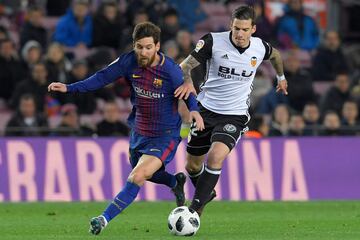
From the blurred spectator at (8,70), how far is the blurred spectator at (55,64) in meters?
0.56

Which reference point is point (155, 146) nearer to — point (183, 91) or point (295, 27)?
point (183, 91)

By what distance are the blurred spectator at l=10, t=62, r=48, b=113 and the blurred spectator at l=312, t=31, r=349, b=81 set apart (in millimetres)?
5477

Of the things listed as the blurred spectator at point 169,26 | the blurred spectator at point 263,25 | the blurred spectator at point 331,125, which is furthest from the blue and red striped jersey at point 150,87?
the blurred spectator at point 263,25

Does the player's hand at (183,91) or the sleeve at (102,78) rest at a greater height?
the sleeve at (102,78)

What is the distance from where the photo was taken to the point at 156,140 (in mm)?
11859

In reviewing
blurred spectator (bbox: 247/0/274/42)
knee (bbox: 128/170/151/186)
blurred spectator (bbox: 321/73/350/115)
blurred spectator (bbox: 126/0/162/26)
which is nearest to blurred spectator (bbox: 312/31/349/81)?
blurred spectator (bbox: 247/0/274/42)

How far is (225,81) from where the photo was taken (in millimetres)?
12617

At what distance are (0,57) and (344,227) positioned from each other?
906 centimetres

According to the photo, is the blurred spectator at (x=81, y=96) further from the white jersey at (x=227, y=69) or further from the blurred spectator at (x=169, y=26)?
the white jersey at (x=227, y=69)

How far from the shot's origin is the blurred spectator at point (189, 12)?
2264cm

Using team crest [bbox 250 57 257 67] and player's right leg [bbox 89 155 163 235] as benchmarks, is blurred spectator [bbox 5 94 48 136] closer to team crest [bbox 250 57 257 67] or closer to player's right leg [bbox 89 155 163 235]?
team crest [bbox 250 57 257 67]

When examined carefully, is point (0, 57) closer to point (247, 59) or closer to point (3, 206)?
point (3, 206)

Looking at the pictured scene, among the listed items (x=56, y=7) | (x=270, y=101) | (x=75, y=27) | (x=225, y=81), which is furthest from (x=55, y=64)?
(x=225, y=81)

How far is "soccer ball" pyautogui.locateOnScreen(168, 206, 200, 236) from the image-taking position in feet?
37.3
